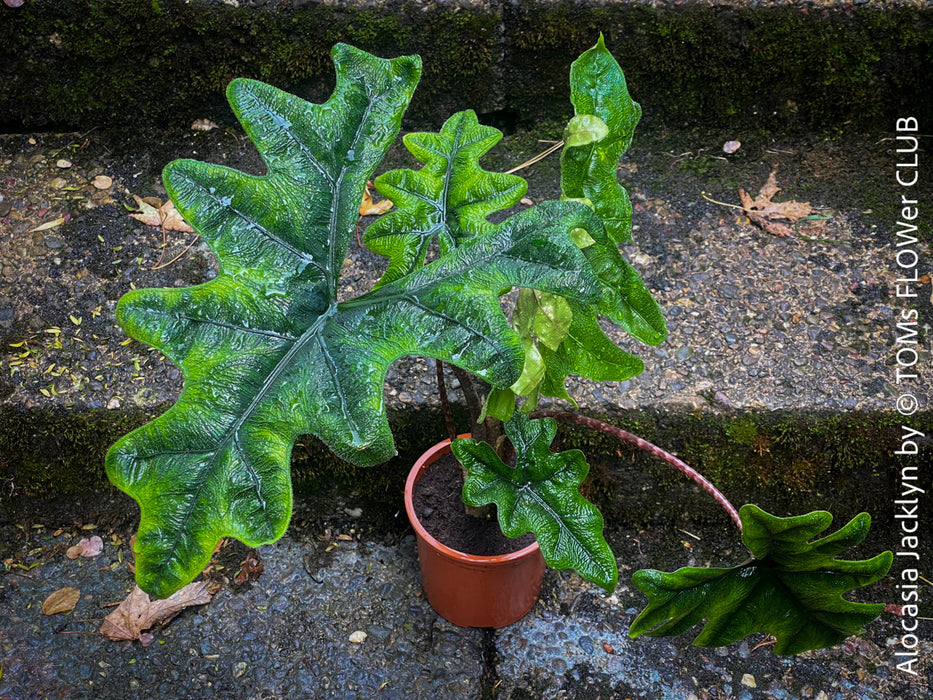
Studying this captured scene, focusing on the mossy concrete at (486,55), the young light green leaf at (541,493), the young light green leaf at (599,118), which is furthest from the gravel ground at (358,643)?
the mossy concrete at (486,55)

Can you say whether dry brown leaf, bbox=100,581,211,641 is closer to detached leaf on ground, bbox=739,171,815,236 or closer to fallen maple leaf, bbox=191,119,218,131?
fallen maple leaf, bbox=191,119,218,131

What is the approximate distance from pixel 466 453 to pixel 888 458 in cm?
127

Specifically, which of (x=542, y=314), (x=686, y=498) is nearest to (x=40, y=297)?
(x=542, y=314)

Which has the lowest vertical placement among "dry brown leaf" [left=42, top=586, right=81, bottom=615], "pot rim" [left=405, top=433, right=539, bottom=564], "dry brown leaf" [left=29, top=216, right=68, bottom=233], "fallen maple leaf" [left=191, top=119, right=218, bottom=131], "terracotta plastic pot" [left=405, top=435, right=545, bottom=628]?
"dry brown leaf" [left=42, top=586, right=81, bottom=615]

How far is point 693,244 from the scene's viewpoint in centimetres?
232

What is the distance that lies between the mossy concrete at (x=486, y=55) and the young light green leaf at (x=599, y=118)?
4.23 ft

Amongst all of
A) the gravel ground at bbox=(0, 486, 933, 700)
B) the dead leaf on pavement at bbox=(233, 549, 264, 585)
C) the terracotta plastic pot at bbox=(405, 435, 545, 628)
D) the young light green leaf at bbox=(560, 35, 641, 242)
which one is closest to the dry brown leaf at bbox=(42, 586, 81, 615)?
the gravel ground at bbox=(0, 486, 933, 700)

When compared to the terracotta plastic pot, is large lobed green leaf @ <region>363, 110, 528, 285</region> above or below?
above

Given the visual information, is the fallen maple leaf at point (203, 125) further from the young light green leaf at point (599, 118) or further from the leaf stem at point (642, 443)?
the young light green leaf at point (599, 118)

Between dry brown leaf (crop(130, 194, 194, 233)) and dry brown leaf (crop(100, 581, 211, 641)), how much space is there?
1061 millimetres

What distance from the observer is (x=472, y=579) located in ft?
5.87

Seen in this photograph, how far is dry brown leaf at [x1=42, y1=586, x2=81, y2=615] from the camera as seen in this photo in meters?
1.97

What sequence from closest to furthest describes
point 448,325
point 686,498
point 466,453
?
point 448,325
point 466,453
point 686,498

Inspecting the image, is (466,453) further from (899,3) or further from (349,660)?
(899,3)
